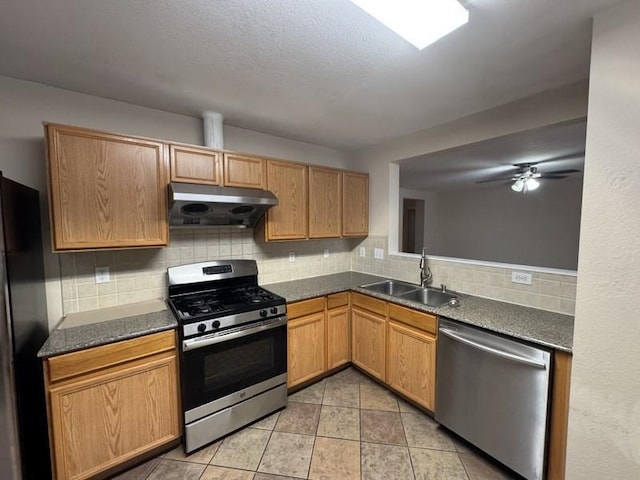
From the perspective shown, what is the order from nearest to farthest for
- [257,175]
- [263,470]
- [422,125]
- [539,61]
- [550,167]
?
[539,61], [263,470], [257,175], [422,125], [550,167]

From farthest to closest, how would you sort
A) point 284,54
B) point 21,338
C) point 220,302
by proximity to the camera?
point 220,302
point 284,54
point 21,338

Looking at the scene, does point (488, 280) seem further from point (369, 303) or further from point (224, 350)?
point (224, 350)

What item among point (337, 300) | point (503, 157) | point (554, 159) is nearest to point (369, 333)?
point (337, 300)

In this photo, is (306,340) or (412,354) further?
(306,340)

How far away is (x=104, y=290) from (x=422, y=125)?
2936 mm

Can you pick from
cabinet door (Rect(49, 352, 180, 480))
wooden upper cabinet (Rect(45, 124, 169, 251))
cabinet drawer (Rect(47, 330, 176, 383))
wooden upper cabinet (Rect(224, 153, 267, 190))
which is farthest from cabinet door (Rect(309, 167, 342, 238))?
cabinet door (Rect(49, 352, 180, 480))

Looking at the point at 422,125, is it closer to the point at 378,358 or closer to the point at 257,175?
the point at 257,175

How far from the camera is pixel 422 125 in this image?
2.57m

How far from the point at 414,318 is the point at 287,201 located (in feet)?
4.87

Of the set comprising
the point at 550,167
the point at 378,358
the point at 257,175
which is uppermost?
the point at 550,167

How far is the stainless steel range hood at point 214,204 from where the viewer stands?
190 centimetres

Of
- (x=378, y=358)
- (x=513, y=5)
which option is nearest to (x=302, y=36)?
(x=513, y=5)

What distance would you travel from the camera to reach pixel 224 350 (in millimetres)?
1930

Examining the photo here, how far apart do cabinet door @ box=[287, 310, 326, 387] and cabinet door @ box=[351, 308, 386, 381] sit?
1.18 ft
